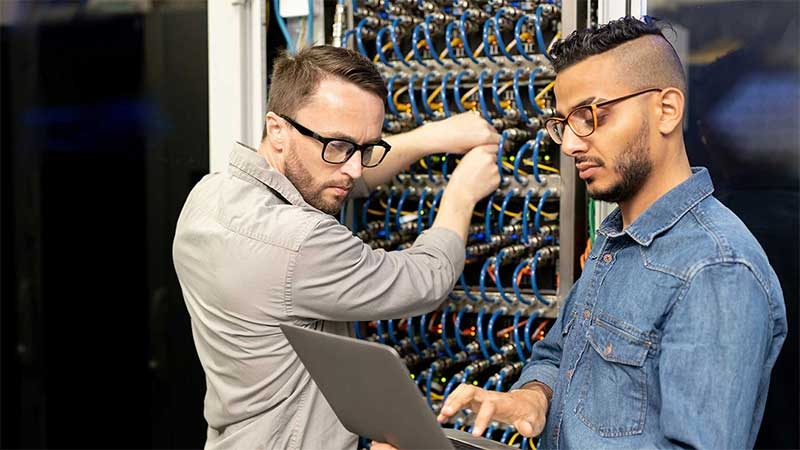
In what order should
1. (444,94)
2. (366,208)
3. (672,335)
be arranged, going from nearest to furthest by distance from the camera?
(672,335) → (444,94) → (366,208)

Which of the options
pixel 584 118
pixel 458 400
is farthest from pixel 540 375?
pixel 584 118

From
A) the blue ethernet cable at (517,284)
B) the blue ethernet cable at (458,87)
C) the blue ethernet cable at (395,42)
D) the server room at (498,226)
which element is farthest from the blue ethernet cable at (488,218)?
the blue ethernet cable at (395,42)

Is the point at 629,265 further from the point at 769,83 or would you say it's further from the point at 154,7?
the point at 154,7

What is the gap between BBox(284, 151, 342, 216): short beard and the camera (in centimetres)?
187

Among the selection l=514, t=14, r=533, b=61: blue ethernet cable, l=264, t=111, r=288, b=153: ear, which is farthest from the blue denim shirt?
l=264, t=111, r=288, b=153: ear

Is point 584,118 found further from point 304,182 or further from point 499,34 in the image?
point 304,182

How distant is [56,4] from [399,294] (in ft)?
10.0

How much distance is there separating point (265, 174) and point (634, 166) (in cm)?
85

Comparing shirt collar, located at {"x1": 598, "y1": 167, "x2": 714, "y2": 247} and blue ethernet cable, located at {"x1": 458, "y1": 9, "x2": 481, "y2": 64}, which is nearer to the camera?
shirt collar, located at {"x1": 598, "y1": 167, "x2": 714, "y2": 247}

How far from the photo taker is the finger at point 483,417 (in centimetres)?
136

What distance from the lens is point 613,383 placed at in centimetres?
137

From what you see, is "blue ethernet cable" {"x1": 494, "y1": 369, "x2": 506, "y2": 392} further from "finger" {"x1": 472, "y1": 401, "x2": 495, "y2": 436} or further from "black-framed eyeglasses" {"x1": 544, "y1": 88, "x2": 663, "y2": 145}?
"black-framed eyeglasses" {"x1": 544, "y1": 88, "x2": 663, "y2": 145}

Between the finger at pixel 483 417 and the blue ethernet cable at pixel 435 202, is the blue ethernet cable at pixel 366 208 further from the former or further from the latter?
the finger at pixel 483 417

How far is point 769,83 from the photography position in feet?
7.23
